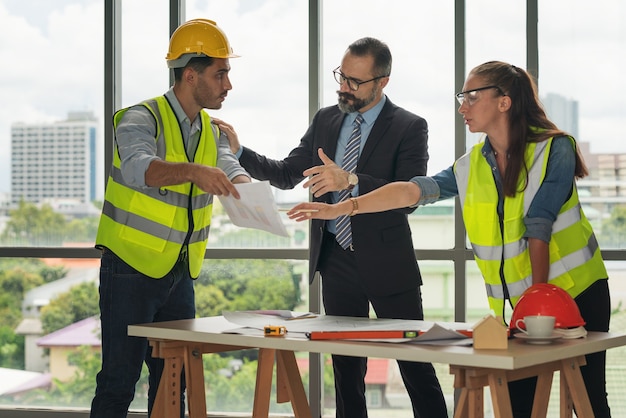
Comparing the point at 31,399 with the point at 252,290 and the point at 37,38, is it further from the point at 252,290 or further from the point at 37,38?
the point at 37,38

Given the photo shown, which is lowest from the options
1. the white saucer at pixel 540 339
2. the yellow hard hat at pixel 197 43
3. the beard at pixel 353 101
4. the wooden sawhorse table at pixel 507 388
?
the wooden sawhorse table at pixel 507 388

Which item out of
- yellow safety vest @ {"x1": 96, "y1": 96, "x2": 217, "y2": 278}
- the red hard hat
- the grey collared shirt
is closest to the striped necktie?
the grey collared shirt

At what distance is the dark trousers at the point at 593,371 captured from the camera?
2.88 m

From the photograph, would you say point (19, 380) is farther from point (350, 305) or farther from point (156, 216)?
point (350, 305)

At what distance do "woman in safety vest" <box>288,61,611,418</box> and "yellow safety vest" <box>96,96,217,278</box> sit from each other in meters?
1.04

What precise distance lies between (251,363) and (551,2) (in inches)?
89.4

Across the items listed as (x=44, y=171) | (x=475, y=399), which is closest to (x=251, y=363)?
(x=44, y=171)

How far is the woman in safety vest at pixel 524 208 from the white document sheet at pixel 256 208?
643 millimetres

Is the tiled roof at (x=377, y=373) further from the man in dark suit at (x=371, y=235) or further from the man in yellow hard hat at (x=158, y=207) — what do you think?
the man in yellow hard hat at (x=158, y=207)

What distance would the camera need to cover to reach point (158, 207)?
3354 mm

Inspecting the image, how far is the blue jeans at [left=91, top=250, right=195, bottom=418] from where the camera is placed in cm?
322

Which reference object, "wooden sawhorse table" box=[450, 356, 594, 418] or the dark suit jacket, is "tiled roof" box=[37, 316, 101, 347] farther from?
"wooden sawhorse table" box=[450, 356, 594, 418]

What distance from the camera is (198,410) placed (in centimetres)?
308

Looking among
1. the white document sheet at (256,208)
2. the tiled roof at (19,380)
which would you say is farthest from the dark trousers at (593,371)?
the tiled roof at (19,380)
